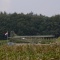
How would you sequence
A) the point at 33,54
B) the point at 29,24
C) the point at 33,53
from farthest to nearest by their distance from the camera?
the point at 29,24 < the point at 33,53 < the point at 33,54

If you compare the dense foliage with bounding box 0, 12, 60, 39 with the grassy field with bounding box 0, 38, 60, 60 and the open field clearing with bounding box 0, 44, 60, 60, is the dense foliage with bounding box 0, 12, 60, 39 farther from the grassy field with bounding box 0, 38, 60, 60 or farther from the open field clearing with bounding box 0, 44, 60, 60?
the open field clearing with bounding box 0, 44, 60, 60

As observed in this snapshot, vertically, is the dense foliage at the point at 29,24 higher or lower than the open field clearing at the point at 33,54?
higher

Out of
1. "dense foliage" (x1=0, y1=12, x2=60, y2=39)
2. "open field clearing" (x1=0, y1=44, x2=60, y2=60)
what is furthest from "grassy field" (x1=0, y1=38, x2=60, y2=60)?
"dense foliage" (x1=0, y1=12, x2=60, y2=39)

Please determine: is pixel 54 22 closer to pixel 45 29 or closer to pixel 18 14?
pixel 45 29

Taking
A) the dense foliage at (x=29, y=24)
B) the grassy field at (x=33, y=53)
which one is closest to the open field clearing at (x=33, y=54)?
the grassy field at (x=33, y=53)

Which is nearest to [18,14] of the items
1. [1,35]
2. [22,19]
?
[22,19]

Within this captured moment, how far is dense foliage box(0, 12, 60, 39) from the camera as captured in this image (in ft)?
157

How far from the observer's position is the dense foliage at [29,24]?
4781 cm

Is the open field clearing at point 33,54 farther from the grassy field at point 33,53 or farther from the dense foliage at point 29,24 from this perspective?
the dense foliage at point 29,24

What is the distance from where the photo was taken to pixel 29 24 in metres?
50.0

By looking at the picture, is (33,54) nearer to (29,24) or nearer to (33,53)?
(33,53)

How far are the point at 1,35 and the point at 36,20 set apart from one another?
977 cm

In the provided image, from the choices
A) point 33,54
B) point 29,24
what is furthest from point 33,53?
point 29,24

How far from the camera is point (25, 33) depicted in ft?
160
